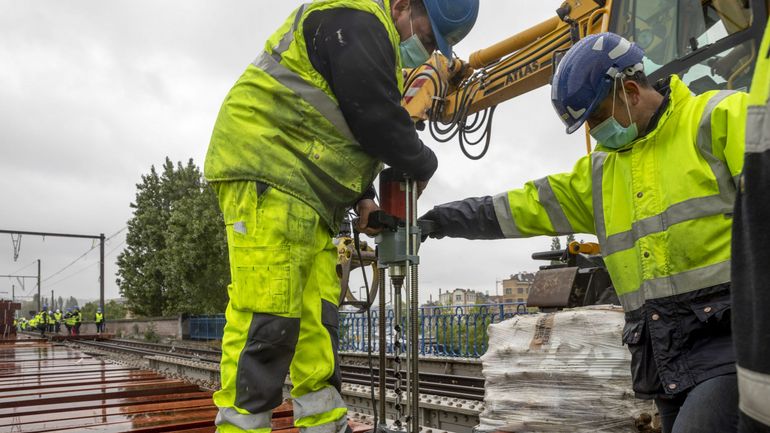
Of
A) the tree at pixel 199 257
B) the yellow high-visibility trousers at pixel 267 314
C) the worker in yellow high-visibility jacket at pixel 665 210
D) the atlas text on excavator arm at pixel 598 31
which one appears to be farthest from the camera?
the tree at pixel 199 257

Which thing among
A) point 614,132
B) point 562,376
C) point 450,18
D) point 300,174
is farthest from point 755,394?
point 562,376

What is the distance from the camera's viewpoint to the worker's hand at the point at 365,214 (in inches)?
107

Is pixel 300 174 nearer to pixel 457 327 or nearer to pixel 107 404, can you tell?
pixel 107 404

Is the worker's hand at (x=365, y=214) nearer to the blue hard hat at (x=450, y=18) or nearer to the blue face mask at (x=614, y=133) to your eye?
the blue hard hat at (x=450, y=18)

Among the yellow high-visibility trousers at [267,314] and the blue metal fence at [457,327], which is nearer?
→ the yellow high-visibility trousers at [267,314]

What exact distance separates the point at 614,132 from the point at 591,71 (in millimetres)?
248

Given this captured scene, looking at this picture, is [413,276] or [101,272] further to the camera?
[101,272]

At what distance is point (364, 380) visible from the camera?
31.1ft

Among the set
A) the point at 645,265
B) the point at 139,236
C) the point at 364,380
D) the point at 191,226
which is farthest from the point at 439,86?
the point at 139,236

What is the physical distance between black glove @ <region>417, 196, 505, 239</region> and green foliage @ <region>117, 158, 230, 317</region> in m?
22.7

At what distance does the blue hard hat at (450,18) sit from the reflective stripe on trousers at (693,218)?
1070 millimetres

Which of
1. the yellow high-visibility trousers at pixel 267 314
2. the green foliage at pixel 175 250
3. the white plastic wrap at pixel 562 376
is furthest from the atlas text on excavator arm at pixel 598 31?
the green foliage at pixel 175 250

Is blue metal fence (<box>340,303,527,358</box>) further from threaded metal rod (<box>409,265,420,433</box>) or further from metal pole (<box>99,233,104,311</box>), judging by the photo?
metal pole (<box>99,233,104,311</box>)

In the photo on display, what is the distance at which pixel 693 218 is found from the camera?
2086 mm
